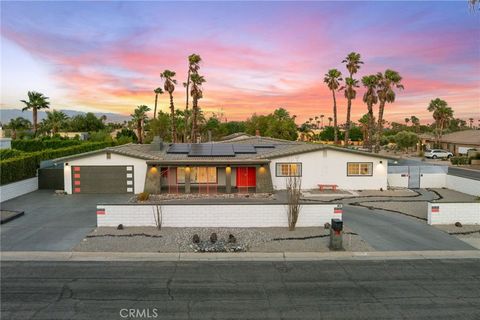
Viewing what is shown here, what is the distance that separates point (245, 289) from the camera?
12.4m

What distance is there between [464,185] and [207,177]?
21.9 meters

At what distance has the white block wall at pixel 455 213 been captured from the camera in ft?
67.9

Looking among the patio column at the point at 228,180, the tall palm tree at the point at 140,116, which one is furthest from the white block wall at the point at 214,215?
the tall palm tree at the point at 140,116

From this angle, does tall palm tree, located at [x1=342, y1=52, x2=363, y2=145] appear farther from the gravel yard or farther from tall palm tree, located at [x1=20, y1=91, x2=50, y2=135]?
tall palm tree, located at [x1=20, y1=91, x2=50, y2=135]

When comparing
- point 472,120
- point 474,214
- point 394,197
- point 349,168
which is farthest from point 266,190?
point 472,120

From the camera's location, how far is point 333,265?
14797 millimetres

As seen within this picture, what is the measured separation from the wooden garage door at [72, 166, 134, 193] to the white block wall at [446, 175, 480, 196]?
27.9m

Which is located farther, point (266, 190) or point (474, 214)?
point (266, 190)

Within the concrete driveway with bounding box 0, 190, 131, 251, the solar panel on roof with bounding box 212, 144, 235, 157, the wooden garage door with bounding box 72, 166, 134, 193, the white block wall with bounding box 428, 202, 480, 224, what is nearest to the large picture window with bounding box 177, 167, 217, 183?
the solar panel on roof with bounding box 212, 144, 235, 157

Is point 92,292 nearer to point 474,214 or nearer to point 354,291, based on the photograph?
point 354,291

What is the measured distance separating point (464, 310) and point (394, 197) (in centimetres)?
1862

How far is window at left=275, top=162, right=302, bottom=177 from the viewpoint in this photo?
31.6 m

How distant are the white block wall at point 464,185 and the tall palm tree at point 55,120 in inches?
3146

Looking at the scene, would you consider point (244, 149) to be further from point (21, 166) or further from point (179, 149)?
point (21, 166)
